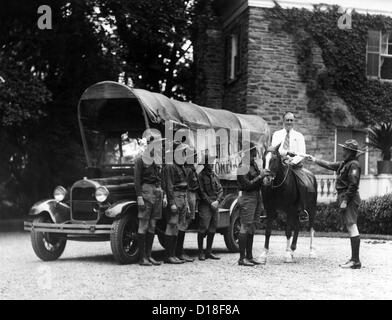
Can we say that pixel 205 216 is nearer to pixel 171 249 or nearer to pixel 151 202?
pixel 171 249

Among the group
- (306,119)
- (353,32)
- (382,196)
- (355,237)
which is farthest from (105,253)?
(353,32)

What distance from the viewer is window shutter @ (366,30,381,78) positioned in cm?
2241

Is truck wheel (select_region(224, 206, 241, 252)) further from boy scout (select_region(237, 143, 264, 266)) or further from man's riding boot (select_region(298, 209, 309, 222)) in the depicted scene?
boy scout (select_region(237, 143, 264, 266))

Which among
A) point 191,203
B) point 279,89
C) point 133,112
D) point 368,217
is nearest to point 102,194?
point 191,203

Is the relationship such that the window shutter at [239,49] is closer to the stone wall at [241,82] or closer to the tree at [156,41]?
the stone wall at [241,82]

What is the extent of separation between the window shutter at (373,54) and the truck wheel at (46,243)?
47.0ft

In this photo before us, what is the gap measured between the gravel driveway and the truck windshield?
5.91ft

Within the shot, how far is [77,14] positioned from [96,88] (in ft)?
28.3

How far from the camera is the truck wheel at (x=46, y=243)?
36.9 feet

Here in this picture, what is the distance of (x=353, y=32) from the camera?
72.3 feet

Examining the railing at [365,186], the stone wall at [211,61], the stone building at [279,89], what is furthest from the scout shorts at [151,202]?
the stone wall at [211,61]

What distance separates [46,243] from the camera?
11.6 m

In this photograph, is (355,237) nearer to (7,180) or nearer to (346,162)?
(346,162)

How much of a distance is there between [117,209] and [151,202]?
1.83 ft
